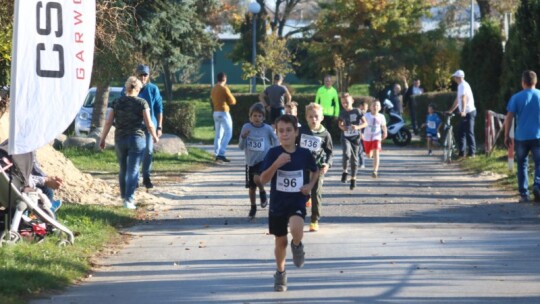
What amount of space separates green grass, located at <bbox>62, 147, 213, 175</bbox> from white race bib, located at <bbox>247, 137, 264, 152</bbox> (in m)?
7.16

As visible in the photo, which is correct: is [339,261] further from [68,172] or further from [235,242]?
[68,172]

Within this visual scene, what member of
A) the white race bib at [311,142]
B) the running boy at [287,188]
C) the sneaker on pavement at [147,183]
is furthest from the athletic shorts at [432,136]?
the running boy at [287,188]

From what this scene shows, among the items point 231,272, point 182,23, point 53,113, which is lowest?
point 231,272

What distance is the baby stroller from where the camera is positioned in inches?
440

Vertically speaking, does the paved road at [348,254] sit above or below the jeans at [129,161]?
below

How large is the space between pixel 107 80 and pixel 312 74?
33.0 meters

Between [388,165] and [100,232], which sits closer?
[100,232]

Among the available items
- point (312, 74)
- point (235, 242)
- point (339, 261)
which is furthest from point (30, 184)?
point (312, 74)

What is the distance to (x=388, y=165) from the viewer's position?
80.9ft

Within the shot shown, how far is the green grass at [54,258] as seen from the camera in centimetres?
941

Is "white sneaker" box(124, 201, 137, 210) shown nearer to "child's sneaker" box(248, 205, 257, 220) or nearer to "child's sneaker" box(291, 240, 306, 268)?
"child's sneaker" box(248, 205, 257, 220)

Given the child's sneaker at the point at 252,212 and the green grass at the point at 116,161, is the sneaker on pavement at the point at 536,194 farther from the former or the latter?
the green grass at the point at 116,161

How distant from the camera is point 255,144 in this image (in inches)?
574

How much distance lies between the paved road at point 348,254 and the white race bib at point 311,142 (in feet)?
3.15
